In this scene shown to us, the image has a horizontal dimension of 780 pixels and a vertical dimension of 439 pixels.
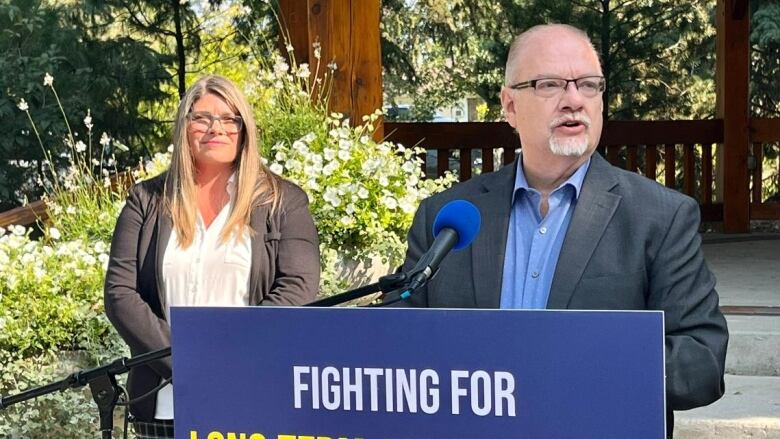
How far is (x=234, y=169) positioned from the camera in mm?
3285

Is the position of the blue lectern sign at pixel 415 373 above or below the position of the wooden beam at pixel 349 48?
below

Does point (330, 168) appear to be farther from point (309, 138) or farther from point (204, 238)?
point (204, 238)

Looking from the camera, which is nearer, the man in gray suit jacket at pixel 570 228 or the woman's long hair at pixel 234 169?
the man in gray suit jacket at pixel 570 228

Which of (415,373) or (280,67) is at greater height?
(280,67)

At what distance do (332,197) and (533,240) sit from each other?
2901 mm

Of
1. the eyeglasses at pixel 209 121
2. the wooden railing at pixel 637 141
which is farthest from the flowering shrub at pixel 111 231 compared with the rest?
the wooden railing at pixel 637 141

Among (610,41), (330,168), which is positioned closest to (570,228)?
(330,168)

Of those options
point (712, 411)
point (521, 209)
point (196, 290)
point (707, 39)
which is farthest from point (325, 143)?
point (707, 39)

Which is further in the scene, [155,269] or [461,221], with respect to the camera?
[155,269]

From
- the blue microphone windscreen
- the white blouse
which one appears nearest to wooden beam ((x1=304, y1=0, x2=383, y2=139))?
the white blouse

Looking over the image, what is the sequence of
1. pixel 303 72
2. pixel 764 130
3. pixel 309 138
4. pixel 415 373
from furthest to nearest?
pixel 764 130 → pixel 303 72 → pixel 309 138 → pixel 415 373

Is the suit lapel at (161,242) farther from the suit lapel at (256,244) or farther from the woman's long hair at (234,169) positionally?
the suit lapel at (256,244)

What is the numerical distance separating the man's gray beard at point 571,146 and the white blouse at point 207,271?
1264 millimetres

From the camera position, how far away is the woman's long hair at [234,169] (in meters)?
3.18
